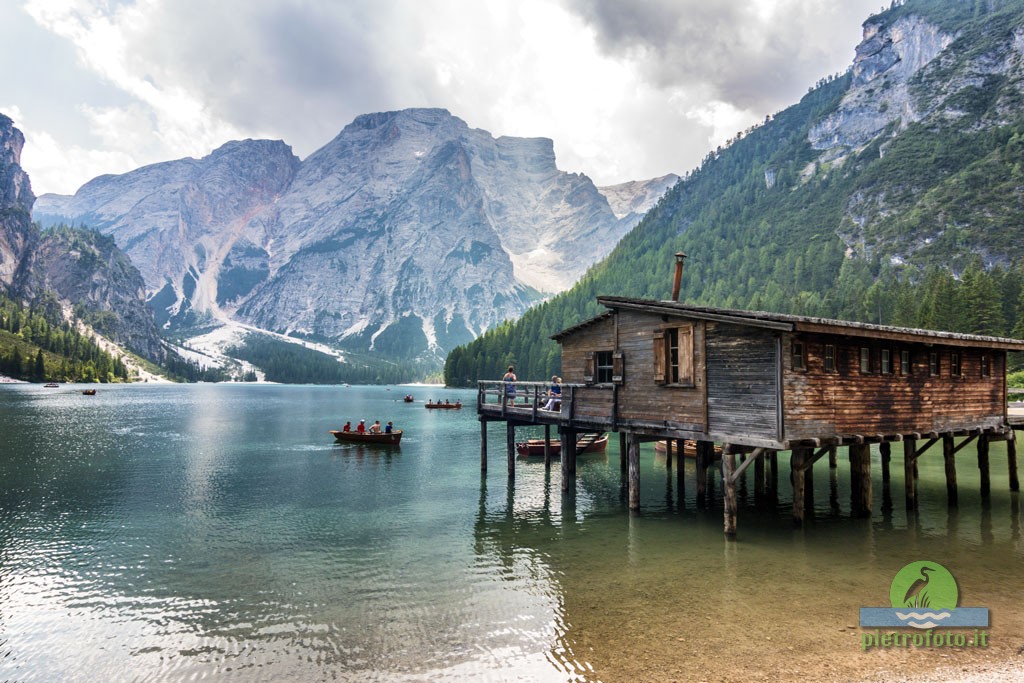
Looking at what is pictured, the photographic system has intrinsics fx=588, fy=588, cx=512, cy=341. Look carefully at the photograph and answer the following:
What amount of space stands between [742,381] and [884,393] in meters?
7.51

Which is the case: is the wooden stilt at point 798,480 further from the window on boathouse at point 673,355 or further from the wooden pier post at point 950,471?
the wooden pier post at point 950,471

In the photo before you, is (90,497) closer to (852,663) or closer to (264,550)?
(264,550)

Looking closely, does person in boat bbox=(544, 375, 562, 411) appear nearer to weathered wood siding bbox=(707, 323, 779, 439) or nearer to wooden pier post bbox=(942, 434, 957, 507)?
weathered wood siding bbox=(707, 323, 779, 439)

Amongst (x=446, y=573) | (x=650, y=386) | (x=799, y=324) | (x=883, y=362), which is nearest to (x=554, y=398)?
(x=650, y=386)

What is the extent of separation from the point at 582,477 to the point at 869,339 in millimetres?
21792

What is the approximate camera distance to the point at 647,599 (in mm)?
17500

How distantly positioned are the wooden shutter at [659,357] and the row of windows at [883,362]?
18.8 feet

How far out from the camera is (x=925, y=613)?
53.7 feet

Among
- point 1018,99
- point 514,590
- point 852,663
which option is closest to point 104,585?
point 514,590

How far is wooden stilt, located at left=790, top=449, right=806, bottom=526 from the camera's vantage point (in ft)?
81.3

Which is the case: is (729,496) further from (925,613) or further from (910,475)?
(910,475)

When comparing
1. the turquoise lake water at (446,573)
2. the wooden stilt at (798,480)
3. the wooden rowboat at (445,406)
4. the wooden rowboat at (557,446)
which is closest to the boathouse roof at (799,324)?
the wooden stilt at (798,480)

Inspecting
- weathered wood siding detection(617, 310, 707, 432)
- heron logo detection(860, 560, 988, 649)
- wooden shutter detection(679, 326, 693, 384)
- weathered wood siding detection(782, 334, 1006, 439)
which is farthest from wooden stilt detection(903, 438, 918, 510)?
wooden shutter detection(679, 326, 693, 384)

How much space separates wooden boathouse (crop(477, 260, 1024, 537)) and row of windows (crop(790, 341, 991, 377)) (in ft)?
0.18
